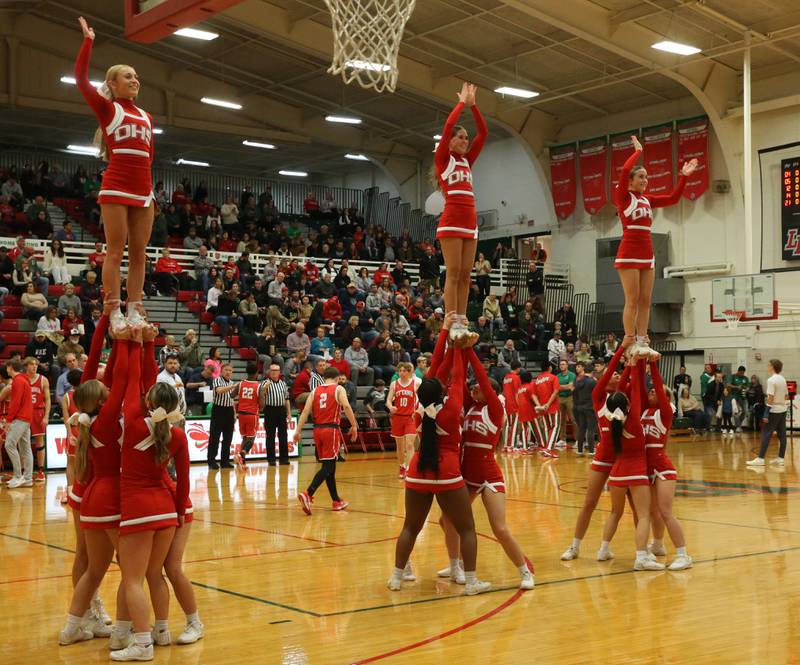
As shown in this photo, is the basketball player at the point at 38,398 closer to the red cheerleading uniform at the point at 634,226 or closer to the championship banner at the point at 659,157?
the red cheerleading uniform at the point at 634,226

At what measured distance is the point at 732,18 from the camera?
2106 cm

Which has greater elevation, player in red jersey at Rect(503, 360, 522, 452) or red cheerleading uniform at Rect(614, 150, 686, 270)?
red cheerleading uniform at Rect(614, 150, 686, 270)

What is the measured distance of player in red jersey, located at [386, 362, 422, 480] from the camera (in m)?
14.1

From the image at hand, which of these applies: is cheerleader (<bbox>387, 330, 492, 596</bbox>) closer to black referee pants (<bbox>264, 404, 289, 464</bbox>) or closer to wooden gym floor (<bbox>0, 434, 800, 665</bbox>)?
wooden gym floor (<bbox>0, 434, 800, 665</bbox>)

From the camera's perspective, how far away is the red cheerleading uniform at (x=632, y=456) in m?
8.02

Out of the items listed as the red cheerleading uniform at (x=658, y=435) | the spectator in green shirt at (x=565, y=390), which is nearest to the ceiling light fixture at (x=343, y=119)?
the spectator in green shirt at (x=565, y=390)

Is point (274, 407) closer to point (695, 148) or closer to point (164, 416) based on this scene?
point (164, 416)

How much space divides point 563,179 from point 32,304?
16.2 metres

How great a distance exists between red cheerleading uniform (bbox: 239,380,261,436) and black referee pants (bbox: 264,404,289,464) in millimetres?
269

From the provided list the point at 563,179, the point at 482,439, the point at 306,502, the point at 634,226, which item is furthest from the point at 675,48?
the point at 482,439

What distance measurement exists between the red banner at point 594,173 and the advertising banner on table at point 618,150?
0.20 metres

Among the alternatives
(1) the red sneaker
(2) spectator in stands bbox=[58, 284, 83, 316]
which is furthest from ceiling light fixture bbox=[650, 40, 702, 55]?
(1) the red sneaker

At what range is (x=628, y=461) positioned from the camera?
26.5 feet

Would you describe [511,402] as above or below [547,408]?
above
